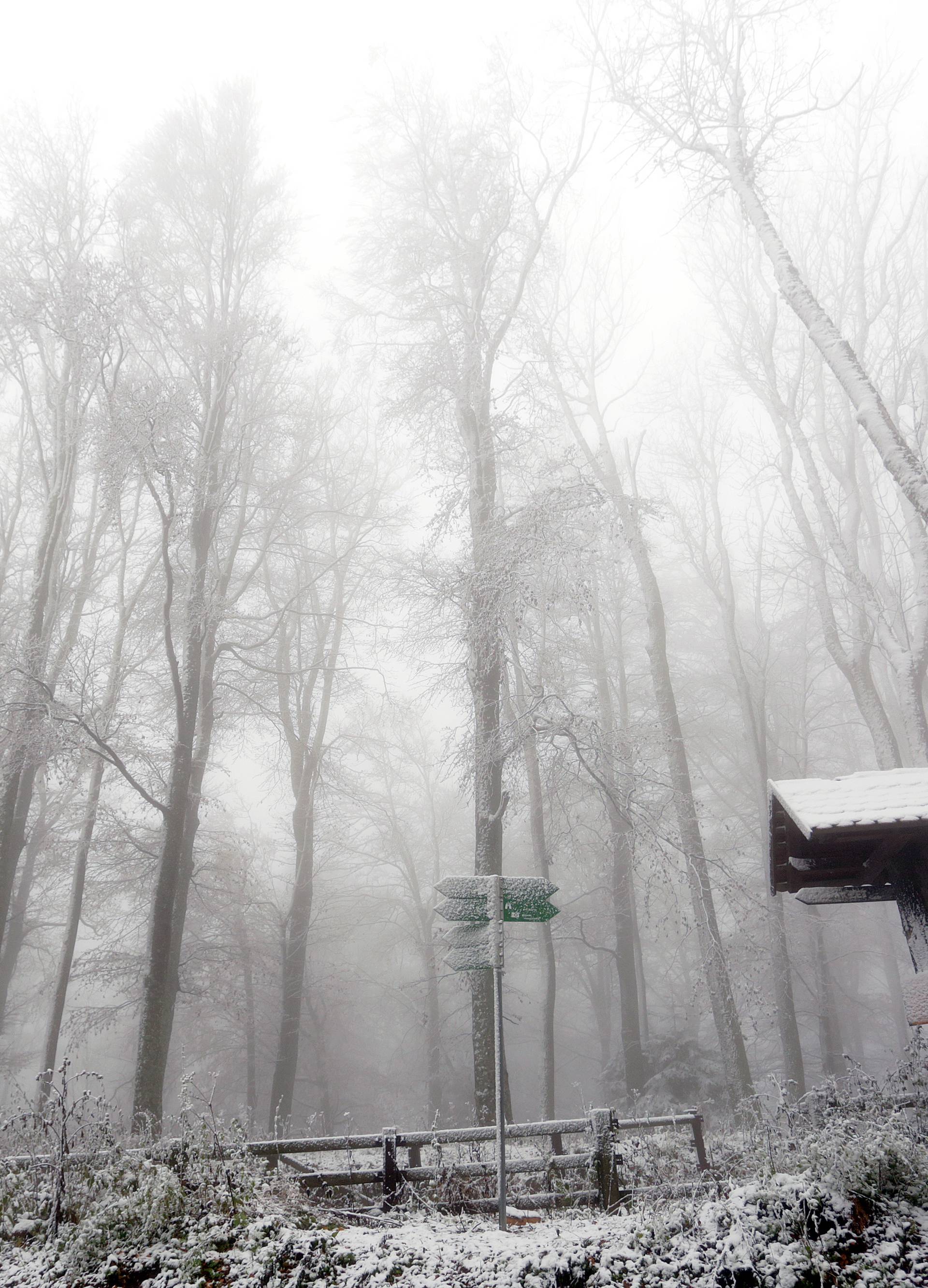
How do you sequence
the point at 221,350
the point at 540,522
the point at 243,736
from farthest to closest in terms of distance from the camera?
1. the point at 243,736
2. the point at 221,350
3. the point at 540,522

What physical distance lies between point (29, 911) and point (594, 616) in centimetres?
1579

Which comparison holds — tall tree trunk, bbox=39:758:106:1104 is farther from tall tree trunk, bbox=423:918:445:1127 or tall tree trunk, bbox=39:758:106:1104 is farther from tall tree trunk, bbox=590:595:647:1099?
tall tree trunk, bbox=590:595:647:1099

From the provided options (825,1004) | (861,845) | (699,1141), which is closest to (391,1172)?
(699,1141)

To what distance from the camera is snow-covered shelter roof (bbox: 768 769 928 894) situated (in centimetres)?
521

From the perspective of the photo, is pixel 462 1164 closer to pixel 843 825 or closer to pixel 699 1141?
pixel 699 1141

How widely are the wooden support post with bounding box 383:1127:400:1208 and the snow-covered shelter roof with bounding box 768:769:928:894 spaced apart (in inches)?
155

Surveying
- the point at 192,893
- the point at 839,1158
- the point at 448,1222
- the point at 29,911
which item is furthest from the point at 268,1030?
the point at 839,1158

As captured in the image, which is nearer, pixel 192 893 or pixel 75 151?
pixel 75 151

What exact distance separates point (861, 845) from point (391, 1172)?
189 inches

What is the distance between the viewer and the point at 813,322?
7352 millimetres

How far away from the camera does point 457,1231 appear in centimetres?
431

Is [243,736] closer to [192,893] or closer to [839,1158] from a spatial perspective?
[192,893]

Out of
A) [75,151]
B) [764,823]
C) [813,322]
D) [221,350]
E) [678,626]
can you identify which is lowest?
[764,823]

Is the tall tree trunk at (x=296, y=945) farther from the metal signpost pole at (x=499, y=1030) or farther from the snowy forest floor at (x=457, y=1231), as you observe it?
the metal signpost pole at (x=499, y=1030)
